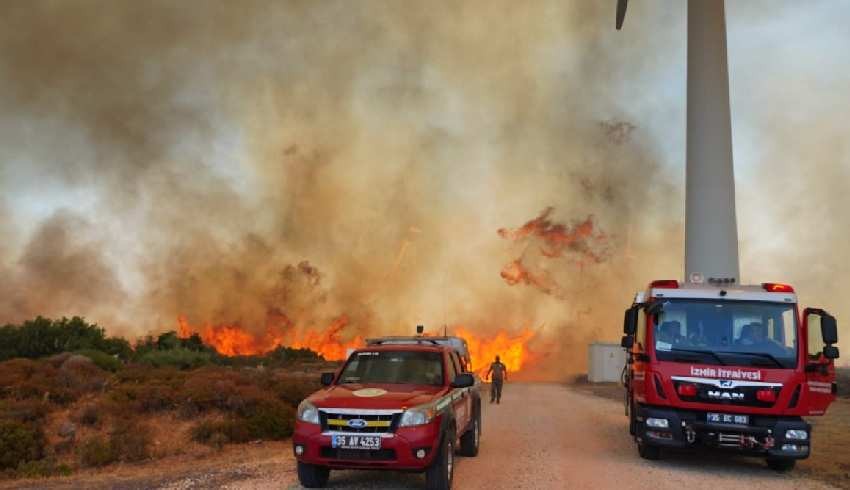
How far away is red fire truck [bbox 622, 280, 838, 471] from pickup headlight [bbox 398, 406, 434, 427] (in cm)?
530

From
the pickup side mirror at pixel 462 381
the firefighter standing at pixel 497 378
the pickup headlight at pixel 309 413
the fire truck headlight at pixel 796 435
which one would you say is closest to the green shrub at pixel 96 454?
the pickup headlight at pixel 309 413

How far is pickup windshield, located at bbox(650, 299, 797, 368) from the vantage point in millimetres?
12266

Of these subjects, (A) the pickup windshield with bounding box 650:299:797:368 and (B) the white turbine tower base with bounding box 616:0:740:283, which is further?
(B) the white turbine tower base with bounding box 616:0:740:283

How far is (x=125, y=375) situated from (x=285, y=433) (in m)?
12.2

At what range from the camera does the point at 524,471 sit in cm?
1172

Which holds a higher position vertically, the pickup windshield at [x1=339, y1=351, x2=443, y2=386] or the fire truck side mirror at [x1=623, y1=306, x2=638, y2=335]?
the fire truck side mirror at [x1=623, y1=306, x2=638, y2=335]

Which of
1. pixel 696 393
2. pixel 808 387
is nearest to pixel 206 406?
pixel 696 393

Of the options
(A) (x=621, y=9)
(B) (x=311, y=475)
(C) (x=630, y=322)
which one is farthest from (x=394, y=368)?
(A) (x=621, y=9)

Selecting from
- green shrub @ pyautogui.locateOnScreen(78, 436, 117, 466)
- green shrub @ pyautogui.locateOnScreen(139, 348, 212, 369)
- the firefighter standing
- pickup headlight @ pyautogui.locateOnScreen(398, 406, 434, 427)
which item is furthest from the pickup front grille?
green shrub @ pyautogui.locateOnScreen(139, 348, 212, 369)

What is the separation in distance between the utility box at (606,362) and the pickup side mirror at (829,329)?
39.8 m

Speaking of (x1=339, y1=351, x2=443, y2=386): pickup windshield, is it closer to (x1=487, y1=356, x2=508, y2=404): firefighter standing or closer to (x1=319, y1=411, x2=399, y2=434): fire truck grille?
(x1=319, y1=411, x2=399, y2=434): fire truck grille

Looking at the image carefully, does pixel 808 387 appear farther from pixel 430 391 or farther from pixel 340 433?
pixel 340 433

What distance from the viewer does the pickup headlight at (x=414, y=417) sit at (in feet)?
29.7

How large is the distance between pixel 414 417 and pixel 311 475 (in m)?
1.86
